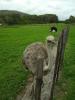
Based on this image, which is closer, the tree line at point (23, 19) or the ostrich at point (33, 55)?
the ostrich at point (33, 55)

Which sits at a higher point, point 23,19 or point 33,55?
point 33,55

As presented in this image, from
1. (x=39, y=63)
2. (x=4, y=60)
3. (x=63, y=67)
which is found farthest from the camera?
(x=4, y=60)

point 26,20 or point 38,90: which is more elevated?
point 38,90

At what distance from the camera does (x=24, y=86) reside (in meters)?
9.26

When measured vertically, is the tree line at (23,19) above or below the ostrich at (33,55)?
below

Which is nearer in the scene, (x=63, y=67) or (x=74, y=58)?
(x=63, y=67)

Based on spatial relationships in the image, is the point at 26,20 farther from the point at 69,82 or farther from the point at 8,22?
the point at 69,82

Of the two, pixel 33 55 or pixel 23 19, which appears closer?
pixel 33 55

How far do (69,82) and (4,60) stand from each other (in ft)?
16.6

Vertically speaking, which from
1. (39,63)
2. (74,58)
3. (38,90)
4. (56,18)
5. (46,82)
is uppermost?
(39,63)

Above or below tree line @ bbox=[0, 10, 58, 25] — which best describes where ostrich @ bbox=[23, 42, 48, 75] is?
above

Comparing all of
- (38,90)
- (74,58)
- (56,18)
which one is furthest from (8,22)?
(38,90)

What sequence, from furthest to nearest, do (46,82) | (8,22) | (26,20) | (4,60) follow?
(26,20)
(8,22)
(4,60)
(46,82)

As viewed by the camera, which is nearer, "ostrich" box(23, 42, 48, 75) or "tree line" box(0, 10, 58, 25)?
"ostrich" box(23, 42, 48, 75)
